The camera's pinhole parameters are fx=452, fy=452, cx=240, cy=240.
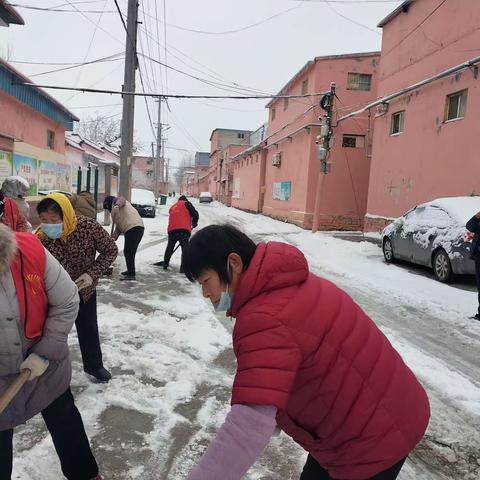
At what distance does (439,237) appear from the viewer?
8820 millimetres

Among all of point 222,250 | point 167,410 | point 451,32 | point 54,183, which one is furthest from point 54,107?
point 222,250

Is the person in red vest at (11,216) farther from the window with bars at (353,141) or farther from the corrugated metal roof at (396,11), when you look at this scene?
the window with bars at (353,141)

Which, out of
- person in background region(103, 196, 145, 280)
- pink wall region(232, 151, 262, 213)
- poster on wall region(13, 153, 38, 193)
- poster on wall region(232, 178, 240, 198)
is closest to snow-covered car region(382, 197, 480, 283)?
person in background region(103, 196, 145, 280)

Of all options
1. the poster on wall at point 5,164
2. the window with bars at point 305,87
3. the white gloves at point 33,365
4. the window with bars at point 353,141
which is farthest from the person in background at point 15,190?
the window with bars at point 305,87

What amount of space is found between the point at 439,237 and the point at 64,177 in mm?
13247

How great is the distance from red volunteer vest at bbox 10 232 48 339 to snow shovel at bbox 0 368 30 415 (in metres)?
0.16

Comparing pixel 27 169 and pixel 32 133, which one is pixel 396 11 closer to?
pixel 32 133

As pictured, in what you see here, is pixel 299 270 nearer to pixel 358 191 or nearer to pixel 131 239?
pixel 131 239

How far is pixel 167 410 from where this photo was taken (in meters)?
3.46

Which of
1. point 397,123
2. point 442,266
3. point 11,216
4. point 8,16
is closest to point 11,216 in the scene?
point 11,216

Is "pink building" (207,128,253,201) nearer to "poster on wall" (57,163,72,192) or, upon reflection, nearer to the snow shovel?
"poster on wall" (57,163,72,192)

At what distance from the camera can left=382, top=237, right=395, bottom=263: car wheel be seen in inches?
433

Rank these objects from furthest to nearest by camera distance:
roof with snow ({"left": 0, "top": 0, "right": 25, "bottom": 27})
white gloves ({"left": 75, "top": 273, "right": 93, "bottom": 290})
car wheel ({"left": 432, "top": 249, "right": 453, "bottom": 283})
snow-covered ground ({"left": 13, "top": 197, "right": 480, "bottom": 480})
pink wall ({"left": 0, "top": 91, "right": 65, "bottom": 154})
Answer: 1. pink wall ({"left": 0, "top": 91, "right": 65, "bottom": 154})
2. roof with snow ({"left": 0, "top": 0, "right": 25, "bottom": 27})
3. car wheel ({"left": 432, "top": 249, "right": 453, "bottom": 283})
4. white gloves ({"left": 75, "top": 273, "right": 93, "bottom": 290})
5. snow-covered ground ({"left": 13, "top": 197, "right": 480, "bottom": 480})

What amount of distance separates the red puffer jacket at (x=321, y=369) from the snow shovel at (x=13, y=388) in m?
1.15
